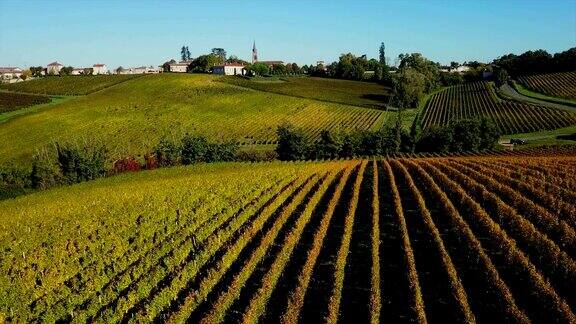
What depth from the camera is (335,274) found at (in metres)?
23.8

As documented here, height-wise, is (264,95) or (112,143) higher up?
(264,95)

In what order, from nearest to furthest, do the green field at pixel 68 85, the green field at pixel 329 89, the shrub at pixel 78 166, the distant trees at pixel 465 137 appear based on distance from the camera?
the shrub at pixel 78 166, the distant trees at pixel 465 137, the green field at pixel 329 89, the green field at pixel 68 85

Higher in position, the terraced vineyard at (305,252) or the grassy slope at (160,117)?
the grassy slope at (160,117)

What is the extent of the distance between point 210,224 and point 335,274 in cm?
1306

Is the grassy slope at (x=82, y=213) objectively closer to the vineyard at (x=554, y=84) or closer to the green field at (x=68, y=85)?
the vineyard at (x=554, y=84)

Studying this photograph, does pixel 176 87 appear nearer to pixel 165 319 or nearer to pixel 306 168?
pixel 306 168

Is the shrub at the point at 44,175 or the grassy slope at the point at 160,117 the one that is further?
the grassy slope at the point at 160,117

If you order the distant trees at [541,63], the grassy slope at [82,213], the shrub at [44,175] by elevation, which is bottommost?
the shrub at [44,175]

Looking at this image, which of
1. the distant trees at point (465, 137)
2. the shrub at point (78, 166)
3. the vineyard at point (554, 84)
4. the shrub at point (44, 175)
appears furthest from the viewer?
the vineyard at point (554, 84)

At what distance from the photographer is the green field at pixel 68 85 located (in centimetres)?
15888

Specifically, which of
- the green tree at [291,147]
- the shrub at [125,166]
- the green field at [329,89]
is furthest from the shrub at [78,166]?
the green field at [329,89]

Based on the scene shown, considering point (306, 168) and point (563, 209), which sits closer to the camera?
point (563, 209)

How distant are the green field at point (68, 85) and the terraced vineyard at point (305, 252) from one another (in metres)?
122

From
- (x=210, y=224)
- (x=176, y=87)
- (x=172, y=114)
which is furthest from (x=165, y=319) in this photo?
(x=176, y=87)
